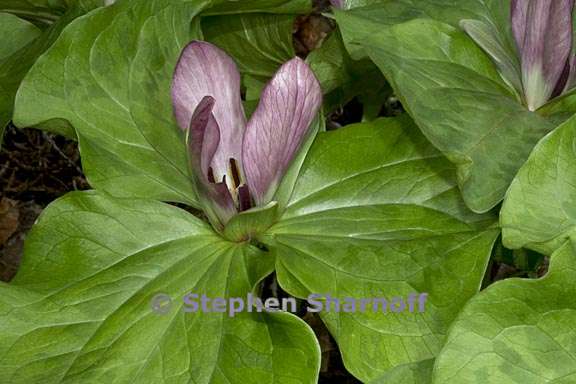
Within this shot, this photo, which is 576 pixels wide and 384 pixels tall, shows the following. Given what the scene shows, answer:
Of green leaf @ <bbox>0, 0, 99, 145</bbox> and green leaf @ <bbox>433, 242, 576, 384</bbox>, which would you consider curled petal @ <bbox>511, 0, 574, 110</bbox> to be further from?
green leaf @ <bbox>0, 0, 99, 145</bbox>

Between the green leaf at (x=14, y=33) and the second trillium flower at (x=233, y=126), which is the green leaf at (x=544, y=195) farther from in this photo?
the green leaf at (x=14, y=33)

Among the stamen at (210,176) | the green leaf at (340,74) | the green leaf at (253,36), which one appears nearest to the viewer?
the stamen at (210,176)

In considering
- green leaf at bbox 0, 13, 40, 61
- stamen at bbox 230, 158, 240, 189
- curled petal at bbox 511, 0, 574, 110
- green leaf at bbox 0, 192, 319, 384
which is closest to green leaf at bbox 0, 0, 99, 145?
green leaf at bbox 0, 13, 40, 61

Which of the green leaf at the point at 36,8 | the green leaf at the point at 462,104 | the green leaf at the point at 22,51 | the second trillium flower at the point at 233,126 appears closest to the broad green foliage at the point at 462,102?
the green leaf at the point at 462,104

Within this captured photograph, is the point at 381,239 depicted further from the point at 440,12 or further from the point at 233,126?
the point at 440,12

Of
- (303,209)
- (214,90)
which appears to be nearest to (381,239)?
(303,209)

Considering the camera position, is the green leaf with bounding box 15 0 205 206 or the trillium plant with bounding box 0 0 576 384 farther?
the green leaf with bounding box 15 0 205 206

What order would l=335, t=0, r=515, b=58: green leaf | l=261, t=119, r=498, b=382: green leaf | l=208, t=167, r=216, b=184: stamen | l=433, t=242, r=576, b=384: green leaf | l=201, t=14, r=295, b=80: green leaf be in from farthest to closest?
l=201, t=14, r=295, b=80: green leaf, l=335, t=0, r=515, b=58: green leaf, l=208, t=167, r=216, b=184: stamen, l=261, t=119, r=498, b=382: green leaf, l=433, t=242, r=576, b=384: green leaf

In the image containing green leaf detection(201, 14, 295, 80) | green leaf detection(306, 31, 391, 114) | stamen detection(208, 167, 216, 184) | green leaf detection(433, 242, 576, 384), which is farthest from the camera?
green leaf detection(201, 14, 295, 80)
